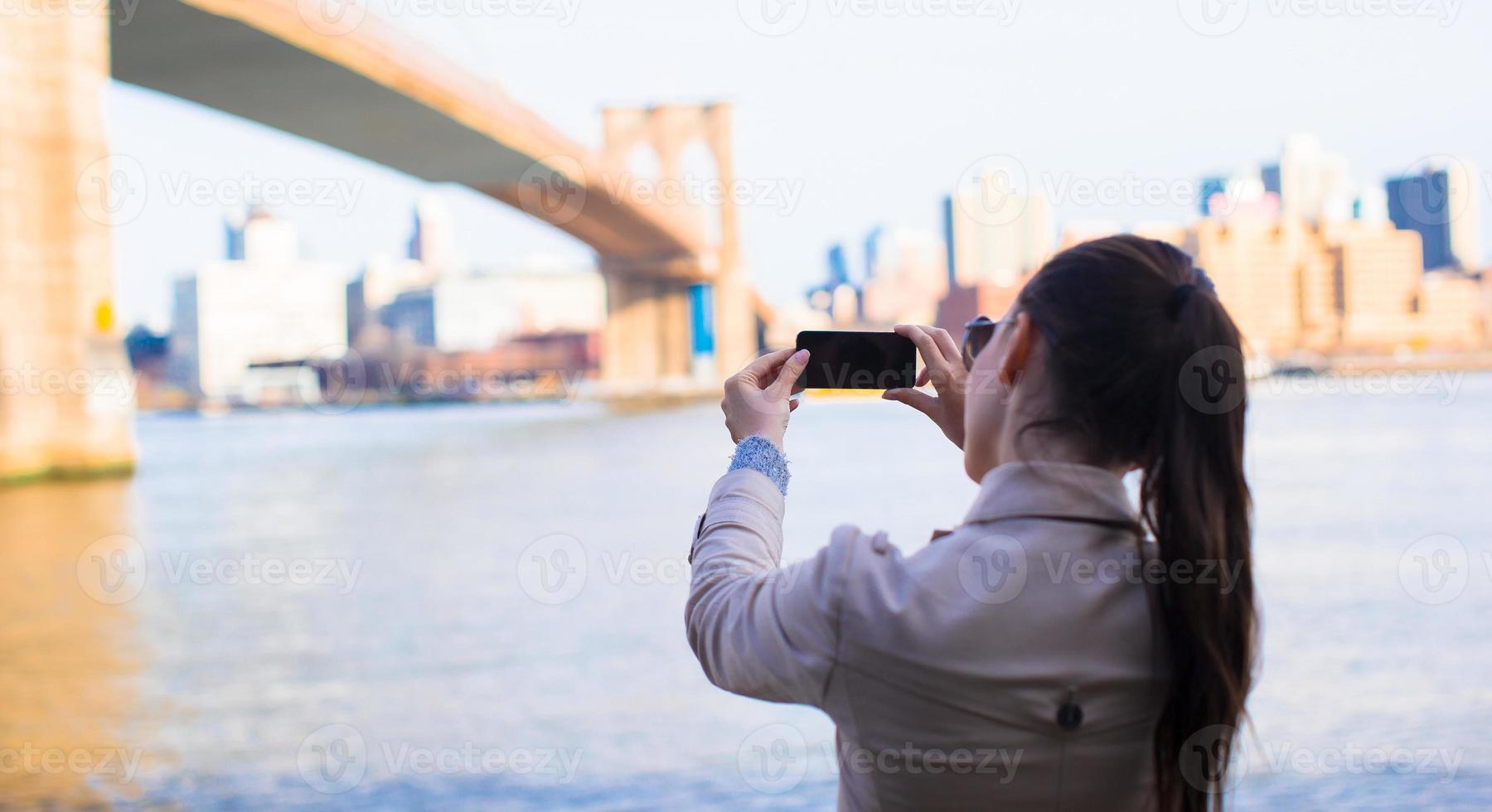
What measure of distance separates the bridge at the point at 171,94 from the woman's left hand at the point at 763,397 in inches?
581

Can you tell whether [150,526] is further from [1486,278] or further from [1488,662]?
[1486,278]

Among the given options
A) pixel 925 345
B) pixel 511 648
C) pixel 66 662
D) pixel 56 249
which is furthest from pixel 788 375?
pixel 56 249

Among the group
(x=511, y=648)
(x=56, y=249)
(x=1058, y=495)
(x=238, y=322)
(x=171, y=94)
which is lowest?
(x=511, y=648)

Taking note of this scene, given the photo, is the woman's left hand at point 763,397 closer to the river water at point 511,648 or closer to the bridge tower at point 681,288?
the river water at point 511,648

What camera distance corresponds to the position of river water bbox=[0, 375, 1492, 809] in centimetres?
384

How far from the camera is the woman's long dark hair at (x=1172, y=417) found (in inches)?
34.5

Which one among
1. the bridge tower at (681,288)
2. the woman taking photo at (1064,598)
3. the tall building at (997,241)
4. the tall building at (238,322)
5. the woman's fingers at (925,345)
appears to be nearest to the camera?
the woman taking photo at (1064,598)

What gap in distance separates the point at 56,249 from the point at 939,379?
15.6 meters

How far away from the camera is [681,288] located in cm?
3869

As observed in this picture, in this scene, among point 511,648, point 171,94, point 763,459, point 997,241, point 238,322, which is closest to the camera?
point 763,459

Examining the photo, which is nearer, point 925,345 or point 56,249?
point 925,345

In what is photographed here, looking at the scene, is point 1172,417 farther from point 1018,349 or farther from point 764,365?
point 764,365

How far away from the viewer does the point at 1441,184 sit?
20.9m

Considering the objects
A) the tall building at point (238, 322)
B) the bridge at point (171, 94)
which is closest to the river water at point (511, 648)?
the bridge at point (171, 94)
